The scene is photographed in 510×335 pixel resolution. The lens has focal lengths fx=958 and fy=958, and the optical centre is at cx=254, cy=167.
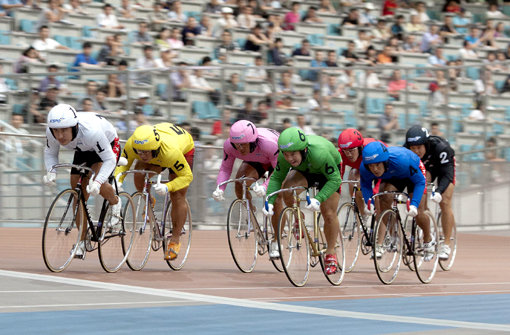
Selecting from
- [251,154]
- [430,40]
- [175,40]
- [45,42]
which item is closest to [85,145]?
[251,154]

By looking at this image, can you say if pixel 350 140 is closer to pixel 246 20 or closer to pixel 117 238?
pixel 117 238

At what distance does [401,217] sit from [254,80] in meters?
4.41

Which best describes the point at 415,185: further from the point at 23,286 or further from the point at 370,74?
the point at 370,74

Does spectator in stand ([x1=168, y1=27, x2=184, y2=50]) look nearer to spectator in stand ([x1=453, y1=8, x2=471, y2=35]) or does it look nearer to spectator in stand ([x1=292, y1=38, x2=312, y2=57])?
spectator in stand ([x1=292, y1=38, x2=312, y2=57])

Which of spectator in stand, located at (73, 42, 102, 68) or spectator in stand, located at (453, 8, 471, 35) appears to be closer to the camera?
spectator in stand, located at (73, 42, 102, 68)

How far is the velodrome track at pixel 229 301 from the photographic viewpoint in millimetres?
6258

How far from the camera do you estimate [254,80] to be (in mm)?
13789

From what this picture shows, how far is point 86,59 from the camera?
1397 centimetres

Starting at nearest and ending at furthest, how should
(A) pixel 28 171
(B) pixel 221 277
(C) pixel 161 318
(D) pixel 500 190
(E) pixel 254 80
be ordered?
1. (C) pixel 161 318
2. (B) pixel 221 277
3. (A) pixel 28 171
4. (E) pixel 254 80
5. (D) pixel 500 190

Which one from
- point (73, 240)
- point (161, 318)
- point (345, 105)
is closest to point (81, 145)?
point (73, 240)

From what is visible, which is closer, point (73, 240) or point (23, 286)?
point (23, 286)

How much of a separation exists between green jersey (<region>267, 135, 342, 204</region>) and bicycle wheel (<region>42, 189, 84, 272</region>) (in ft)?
5.97

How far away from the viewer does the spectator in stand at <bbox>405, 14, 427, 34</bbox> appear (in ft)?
65.4

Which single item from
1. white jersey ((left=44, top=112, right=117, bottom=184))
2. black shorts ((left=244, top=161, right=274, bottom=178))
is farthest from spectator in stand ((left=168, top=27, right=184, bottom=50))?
white jersey ((left=44, top=112, right=117, bottom=184))
